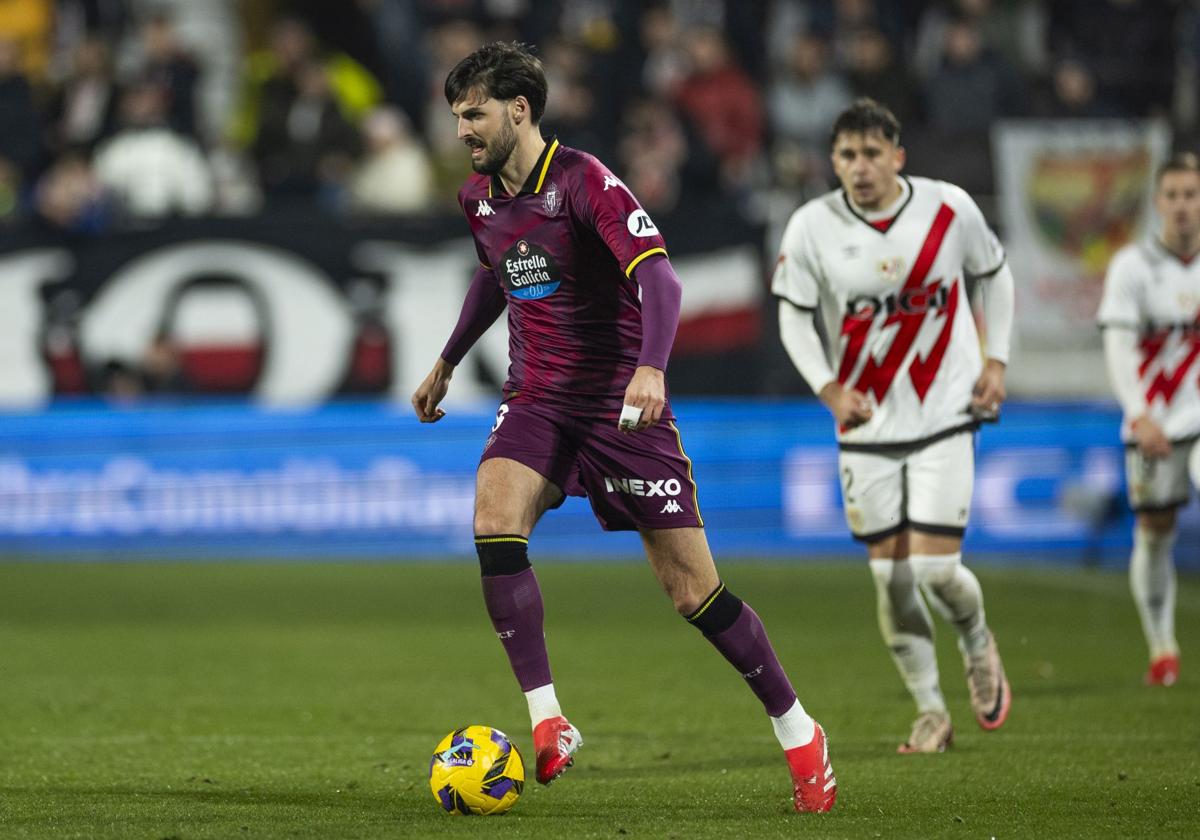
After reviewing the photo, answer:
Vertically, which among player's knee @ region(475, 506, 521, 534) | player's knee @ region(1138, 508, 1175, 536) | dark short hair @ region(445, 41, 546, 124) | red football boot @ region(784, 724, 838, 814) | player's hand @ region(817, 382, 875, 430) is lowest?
red football boot @ region(784, 724, 838, 814)

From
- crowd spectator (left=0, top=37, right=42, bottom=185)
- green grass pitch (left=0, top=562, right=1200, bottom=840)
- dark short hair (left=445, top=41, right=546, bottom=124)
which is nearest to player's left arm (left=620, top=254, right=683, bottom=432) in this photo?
dark short hair (left=445, top=41, right=546, bottom=124)

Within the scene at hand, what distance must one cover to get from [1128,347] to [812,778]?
13.8ft

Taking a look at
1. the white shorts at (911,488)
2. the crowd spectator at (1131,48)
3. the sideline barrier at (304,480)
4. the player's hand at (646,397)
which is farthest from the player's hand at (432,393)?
the crowd spectator at (1131,48)

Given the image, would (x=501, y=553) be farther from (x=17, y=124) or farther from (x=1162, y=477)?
(x=17, y=124)

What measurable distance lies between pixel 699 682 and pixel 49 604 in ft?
17.1

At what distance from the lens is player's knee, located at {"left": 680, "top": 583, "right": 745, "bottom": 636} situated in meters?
6.18

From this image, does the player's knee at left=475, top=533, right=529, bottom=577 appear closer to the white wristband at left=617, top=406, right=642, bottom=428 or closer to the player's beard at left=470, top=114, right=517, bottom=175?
the white wristband at left=617, top=406, right=642, bottom=428

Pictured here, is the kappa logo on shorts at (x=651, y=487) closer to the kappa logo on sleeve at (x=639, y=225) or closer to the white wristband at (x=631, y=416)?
the white wristband at (x=631, y=416)

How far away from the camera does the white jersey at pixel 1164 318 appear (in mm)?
9617

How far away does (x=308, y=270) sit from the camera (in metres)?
15.9

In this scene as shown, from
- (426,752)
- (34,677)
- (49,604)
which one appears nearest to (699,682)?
(426,752)

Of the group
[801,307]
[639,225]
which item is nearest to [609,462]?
[639,225]

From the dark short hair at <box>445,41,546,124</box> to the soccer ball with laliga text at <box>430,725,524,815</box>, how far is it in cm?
202

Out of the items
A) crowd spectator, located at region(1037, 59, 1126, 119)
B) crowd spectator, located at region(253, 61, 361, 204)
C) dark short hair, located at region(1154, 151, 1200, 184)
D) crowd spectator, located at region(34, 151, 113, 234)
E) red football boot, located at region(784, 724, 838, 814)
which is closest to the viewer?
red football boot, located at region(784, 724, 838, 814)
